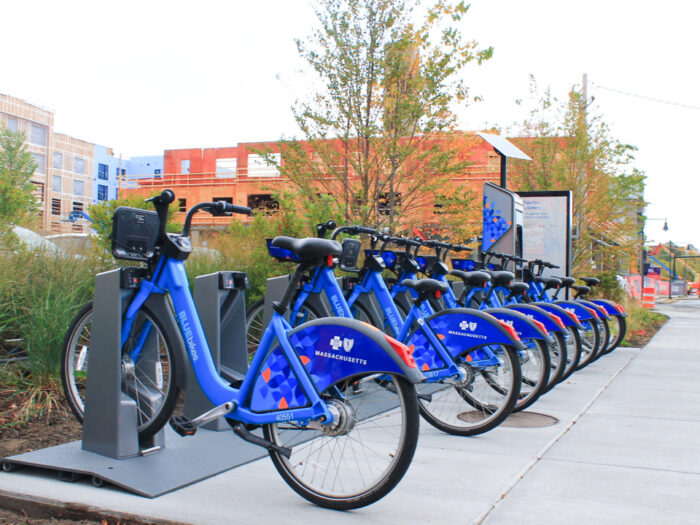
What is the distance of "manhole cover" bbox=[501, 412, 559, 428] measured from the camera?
5.00 meters

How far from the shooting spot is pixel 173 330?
11.6ft

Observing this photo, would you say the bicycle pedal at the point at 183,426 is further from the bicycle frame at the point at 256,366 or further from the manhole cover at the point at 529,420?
the manhole cover at the point at 529,420

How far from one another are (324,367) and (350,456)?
0.58 meters

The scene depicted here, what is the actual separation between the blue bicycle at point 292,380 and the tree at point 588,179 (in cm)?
1358

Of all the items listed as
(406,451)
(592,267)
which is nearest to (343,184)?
(406,451)

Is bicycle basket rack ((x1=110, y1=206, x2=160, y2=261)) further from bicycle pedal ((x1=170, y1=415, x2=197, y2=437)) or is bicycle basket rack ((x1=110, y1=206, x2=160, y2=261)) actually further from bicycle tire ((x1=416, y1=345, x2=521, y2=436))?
bicycle tire ((x1=416, y1=345, x2=521, y2=436))

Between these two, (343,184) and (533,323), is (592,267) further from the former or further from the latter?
(533,323)

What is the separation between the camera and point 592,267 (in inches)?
677

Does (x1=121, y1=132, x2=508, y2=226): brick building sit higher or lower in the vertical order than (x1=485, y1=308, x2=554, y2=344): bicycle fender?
higher

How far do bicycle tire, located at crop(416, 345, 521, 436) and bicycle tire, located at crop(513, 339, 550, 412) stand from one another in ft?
1.67

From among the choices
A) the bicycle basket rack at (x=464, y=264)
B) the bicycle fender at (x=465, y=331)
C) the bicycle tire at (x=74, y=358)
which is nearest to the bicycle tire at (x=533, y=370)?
the bicycle fender at (x=465, y=331)

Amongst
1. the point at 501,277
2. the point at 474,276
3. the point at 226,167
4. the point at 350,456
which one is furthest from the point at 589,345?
the point at 226,167

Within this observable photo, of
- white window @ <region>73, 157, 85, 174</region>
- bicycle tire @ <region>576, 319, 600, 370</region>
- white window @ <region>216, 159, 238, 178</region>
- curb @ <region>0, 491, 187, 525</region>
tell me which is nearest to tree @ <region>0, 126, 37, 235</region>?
curb @ <region>0, 491, 187, 525</region>

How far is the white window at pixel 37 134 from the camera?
186ft
